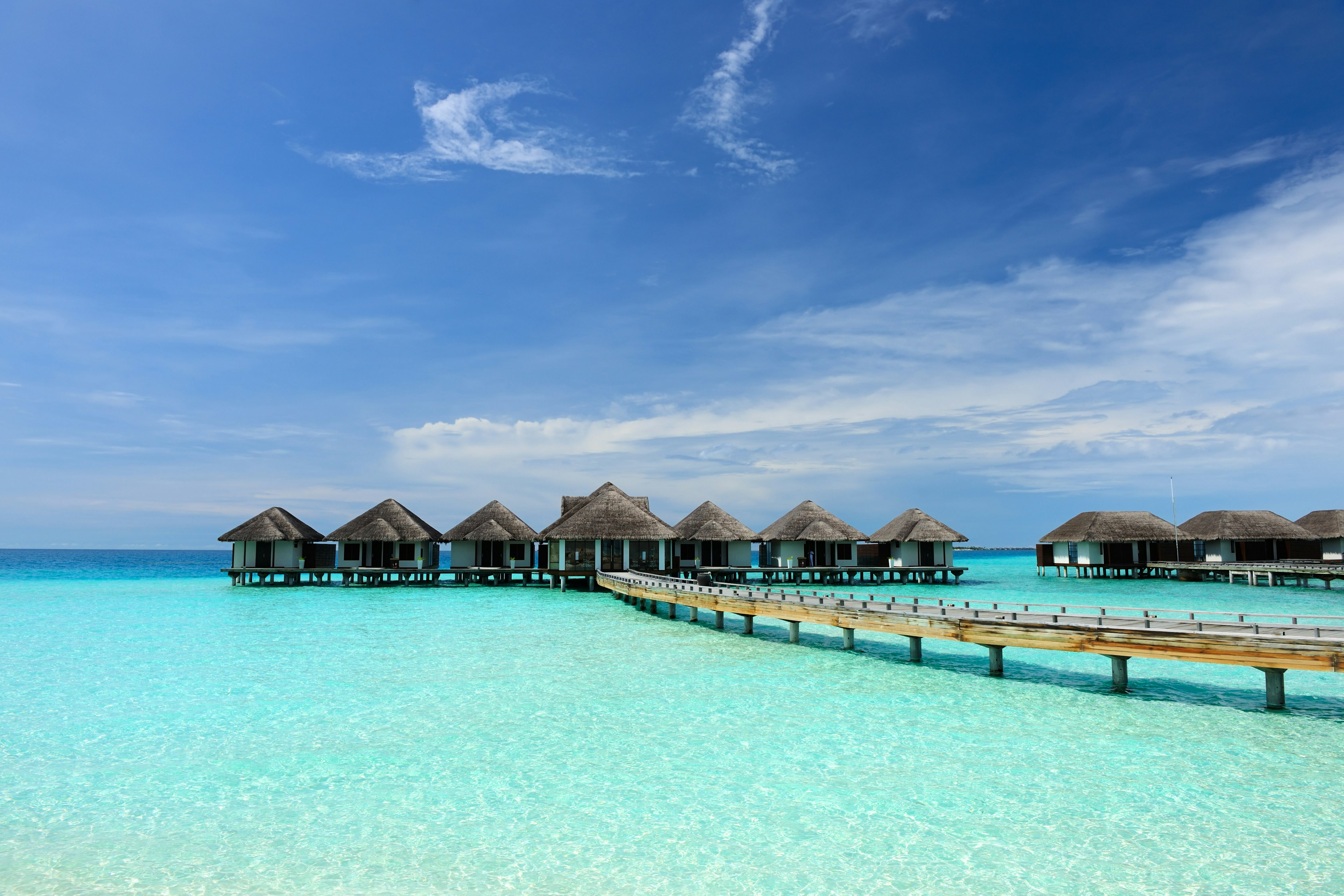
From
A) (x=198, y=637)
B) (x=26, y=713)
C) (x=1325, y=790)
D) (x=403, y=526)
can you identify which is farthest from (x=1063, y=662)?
(x=403, y=526)

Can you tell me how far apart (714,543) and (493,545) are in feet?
40.3

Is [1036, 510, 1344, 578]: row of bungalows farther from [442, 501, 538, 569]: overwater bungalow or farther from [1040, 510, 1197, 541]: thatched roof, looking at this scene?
[442, 501, 538, 569]: overwater bungalow

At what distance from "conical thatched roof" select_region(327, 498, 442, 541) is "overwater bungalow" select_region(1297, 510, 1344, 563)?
53.8m

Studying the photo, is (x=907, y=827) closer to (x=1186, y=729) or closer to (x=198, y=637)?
(x=1186, y=729)

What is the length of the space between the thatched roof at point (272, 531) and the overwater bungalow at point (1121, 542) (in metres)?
45.6

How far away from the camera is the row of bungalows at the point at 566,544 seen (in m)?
41.2

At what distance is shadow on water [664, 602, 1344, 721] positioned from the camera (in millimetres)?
12938

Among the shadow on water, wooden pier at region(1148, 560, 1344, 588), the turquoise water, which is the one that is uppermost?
the turquoise water

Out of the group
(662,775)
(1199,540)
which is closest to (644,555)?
(662,775)

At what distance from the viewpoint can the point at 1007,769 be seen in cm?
957

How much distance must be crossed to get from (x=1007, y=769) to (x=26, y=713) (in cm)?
1544

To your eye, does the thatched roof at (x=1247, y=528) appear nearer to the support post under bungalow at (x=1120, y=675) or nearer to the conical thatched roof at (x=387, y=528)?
the support post under bungalow at (x=1120, y=675)

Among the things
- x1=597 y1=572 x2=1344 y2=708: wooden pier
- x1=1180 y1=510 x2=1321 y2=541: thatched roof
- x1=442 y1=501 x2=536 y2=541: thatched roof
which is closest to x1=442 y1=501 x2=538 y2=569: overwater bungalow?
x1=442 y1=501 x2=536 y2=541: thatched roof

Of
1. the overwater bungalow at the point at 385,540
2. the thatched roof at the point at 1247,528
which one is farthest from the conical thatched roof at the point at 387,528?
the thatched roof at the point at 1247,528
